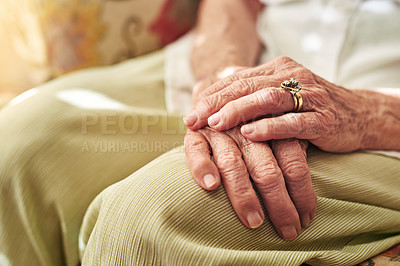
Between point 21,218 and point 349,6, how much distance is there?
84cm

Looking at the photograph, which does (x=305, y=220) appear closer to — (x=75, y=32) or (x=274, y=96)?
(x=274, y=96)

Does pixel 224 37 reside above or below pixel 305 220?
above

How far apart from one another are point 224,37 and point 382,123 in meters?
0.45

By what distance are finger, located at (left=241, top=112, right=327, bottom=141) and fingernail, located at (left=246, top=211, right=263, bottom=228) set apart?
12cm

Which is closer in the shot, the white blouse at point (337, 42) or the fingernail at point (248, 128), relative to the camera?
the fingernail at point (248, 128)

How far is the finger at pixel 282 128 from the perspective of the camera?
0.59m

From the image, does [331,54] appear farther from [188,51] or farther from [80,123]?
[80,123]

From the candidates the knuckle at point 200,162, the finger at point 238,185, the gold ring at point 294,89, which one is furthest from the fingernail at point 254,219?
the gold ring at point 294,89

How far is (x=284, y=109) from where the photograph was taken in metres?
0.62

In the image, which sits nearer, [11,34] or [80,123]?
[80,123]

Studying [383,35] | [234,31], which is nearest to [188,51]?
[234,31]

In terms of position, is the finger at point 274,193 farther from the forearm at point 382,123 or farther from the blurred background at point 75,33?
the blurred background at point 75,33

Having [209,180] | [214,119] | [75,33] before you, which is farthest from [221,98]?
[75,33]

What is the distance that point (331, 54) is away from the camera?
86 cm
